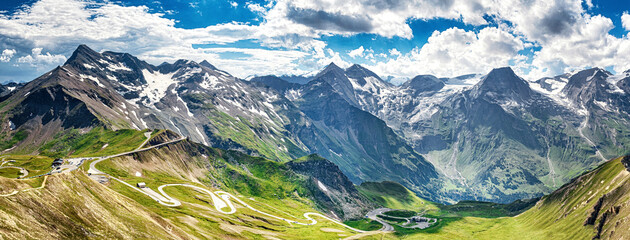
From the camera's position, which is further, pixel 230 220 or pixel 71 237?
pixel 230 220

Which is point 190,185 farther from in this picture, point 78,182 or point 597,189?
point 597,189

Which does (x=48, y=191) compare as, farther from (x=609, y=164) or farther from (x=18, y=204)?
(x=609, y=164)

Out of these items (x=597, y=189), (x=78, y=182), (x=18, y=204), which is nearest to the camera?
(x=18, y=204)

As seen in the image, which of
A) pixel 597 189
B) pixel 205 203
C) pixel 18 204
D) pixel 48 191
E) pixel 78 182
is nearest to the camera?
pixel 18 204

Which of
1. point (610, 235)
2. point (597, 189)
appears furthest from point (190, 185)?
point (597, 189)

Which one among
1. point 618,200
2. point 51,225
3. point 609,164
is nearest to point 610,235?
point 618,200

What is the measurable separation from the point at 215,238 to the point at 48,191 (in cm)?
4971

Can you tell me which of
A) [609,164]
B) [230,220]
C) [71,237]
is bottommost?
[230,220]

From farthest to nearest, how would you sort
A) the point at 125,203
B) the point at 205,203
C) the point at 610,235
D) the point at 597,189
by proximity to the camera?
1. the point at 597,189
2. the point at 205,203
3. the point at 610,235
4. the point at 125,203

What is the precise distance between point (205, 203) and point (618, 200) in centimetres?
17714

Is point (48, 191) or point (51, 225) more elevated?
point (48, 191)

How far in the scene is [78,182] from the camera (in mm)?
87625

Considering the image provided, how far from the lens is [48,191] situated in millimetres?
75562

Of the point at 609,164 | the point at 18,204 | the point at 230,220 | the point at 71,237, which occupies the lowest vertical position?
the point at 230,220
